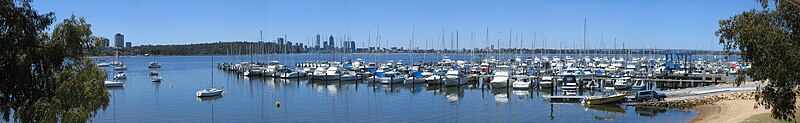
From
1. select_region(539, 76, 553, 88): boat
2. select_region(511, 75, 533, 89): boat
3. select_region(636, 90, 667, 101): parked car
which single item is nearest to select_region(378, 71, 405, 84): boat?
select_region(511, 75, 533, 89): boat

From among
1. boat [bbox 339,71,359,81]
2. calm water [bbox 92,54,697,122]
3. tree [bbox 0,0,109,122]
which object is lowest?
calm water [bbox 92,54,697,122]

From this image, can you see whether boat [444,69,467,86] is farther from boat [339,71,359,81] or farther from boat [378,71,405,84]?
boat [339,71,359,81]

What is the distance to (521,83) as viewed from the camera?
216ft

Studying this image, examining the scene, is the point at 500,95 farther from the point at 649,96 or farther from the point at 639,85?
the point at 649,96

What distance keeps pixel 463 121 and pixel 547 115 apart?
5.24 m

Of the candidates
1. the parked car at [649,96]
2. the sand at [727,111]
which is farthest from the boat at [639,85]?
the sand at [727,111]

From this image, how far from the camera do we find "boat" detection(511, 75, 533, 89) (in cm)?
6531

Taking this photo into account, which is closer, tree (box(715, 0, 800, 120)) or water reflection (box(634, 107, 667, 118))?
tree (box(715, 0, 800, 120))

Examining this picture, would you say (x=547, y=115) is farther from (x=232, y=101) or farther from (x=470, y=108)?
(x=232, y=101)

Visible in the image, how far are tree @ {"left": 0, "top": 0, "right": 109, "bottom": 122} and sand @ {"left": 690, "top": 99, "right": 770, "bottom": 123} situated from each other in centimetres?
2736

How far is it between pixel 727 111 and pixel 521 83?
87.3ft

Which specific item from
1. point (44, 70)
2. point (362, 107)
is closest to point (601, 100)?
point (362, 107)

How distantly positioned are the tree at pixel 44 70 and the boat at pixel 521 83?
49697 millimetres

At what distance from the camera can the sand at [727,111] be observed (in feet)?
117
